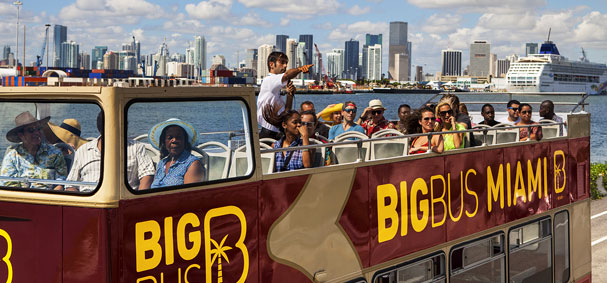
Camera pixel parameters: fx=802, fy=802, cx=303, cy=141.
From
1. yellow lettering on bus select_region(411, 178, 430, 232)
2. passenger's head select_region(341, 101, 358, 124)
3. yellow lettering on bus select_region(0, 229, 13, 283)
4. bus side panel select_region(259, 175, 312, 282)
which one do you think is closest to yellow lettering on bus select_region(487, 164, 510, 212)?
yellow lettering on bus select_region(411, 178, 430, 232)

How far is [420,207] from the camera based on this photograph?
7188 millimetres

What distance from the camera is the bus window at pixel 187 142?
464cm

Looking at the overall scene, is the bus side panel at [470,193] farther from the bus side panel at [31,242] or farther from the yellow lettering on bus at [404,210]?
the bus side panel at [31,242]

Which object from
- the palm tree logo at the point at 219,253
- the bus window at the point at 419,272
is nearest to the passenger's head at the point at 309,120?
the bus window at the point at 419,272

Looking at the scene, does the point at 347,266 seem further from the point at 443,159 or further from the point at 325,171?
the point at 443,159

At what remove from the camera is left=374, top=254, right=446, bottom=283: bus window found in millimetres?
6897

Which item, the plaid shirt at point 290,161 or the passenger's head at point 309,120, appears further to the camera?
the passenger's head at point 309,120

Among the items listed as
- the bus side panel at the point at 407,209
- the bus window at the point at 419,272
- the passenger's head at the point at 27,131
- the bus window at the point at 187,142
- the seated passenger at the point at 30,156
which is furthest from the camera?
the bus window at the point at 419,272

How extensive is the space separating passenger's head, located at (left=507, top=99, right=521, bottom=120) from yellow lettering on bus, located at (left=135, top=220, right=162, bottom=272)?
283 inches

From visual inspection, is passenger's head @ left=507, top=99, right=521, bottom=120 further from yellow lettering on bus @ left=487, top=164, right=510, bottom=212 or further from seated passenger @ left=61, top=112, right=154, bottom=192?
seated passenger @ left=61, top=112, right=154, bottom=192

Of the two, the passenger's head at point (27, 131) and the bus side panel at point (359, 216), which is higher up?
the passenger's head at point (27, 131)

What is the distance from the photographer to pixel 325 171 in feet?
19.7

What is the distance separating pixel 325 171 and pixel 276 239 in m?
0.72

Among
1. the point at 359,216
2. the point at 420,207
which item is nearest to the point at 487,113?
the point at 420,207
